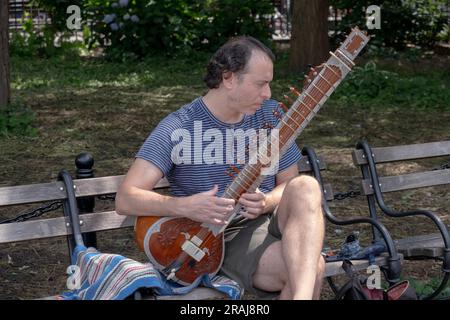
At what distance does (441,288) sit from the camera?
4.16 metres

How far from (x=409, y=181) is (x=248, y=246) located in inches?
51.3

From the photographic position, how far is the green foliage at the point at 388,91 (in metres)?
10.1

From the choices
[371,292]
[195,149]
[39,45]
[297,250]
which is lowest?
[39,45]

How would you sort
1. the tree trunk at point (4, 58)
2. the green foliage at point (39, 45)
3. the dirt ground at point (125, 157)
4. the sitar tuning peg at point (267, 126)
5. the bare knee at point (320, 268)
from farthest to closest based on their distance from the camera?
the green foliage at point (39, 45) → the tree trunk at point (4, 58) → the dirt ground at point (125, 157) → the sitar tuning peg at point (267, 126) → the bare knee at point (320, 268)

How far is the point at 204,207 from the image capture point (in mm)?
3695

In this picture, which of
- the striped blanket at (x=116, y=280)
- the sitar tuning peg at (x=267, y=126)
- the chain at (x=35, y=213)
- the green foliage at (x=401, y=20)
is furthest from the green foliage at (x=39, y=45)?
the striped blanket at (x=116, y=280)

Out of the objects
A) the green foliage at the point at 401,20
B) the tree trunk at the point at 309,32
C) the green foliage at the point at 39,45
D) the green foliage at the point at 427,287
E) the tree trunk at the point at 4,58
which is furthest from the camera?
the green foliage at the point at 401,20

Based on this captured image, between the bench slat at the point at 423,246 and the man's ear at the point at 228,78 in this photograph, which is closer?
the man's ear at the point at 228,78

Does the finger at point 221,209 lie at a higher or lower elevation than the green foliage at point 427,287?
higher

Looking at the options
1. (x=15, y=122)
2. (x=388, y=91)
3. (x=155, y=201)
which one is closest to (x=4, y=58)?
(x=15, y=122)

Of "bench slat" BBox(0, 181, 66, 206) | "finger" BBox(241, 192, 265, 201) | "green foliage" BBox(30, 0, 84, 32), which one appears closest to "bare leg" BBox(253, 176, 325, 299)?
"finger" BBox(241, 192, 265, 201)

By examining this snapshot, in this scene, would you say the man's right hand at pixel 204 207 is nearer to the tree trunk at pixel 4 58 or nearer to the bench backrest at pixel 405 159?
the bench backrest at pixel 405 159

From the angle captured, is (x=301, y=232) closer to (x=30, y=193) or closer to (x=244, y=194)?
(x=244, y=194)

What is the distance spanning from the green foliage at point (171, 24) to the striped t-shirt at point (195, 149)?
9.86 meters
